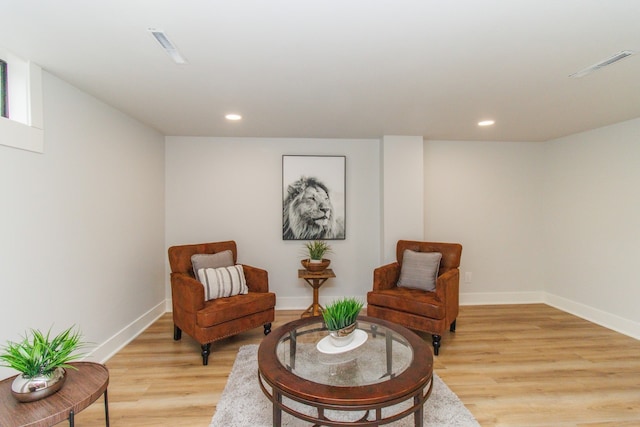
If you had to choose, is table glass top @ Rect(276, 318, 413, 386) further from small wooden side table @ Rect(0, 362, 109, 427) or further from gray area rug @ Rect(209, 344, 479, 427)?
small wooden side table @ Rect(0, 362, 109, 427)

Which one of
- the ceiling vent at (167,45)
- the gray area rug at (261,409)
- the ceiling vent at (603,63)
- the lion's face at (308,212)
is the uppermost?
the ceiling vent at (603,63)

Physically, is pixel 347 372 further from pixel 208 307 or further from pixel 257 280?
pixel 257 280

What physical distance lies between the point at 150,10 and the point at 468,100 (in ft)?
7.66

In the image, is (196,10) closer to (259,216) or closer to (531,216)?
(259,216)

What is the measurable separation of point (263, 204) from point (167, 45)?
2359mm

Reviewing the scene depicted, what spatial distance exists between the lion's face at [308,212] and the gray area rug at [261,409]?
1894 mm

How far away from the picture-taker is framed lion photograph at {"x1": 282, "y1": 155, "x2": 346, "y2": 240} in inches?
150

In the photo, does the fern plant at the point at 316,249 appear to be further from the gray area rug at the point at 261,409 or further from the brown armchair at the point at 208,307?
the gray area rug at the point at 261,409

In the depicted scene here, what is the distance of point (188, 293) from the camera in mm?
2580

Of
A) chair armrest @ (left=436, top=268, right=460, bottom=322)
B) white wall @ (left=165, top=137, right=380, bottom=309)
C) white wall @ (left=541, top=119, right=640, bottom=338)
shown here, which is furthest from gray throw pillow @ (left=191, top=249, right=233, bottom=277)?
white wall @ (left=541, top=119, right=640, bottom=338)

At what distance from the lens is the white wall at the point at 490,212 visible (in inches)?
157

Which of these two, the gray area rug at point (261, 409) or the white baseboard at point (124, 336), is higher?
the white baseboard at point (124, 336)

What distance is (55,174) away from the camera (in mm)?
2082

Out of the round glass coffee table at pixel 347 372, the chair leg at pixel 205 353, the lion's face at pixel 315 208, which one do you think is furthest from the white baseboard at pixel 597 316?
the chair leg at pixel 205 353
